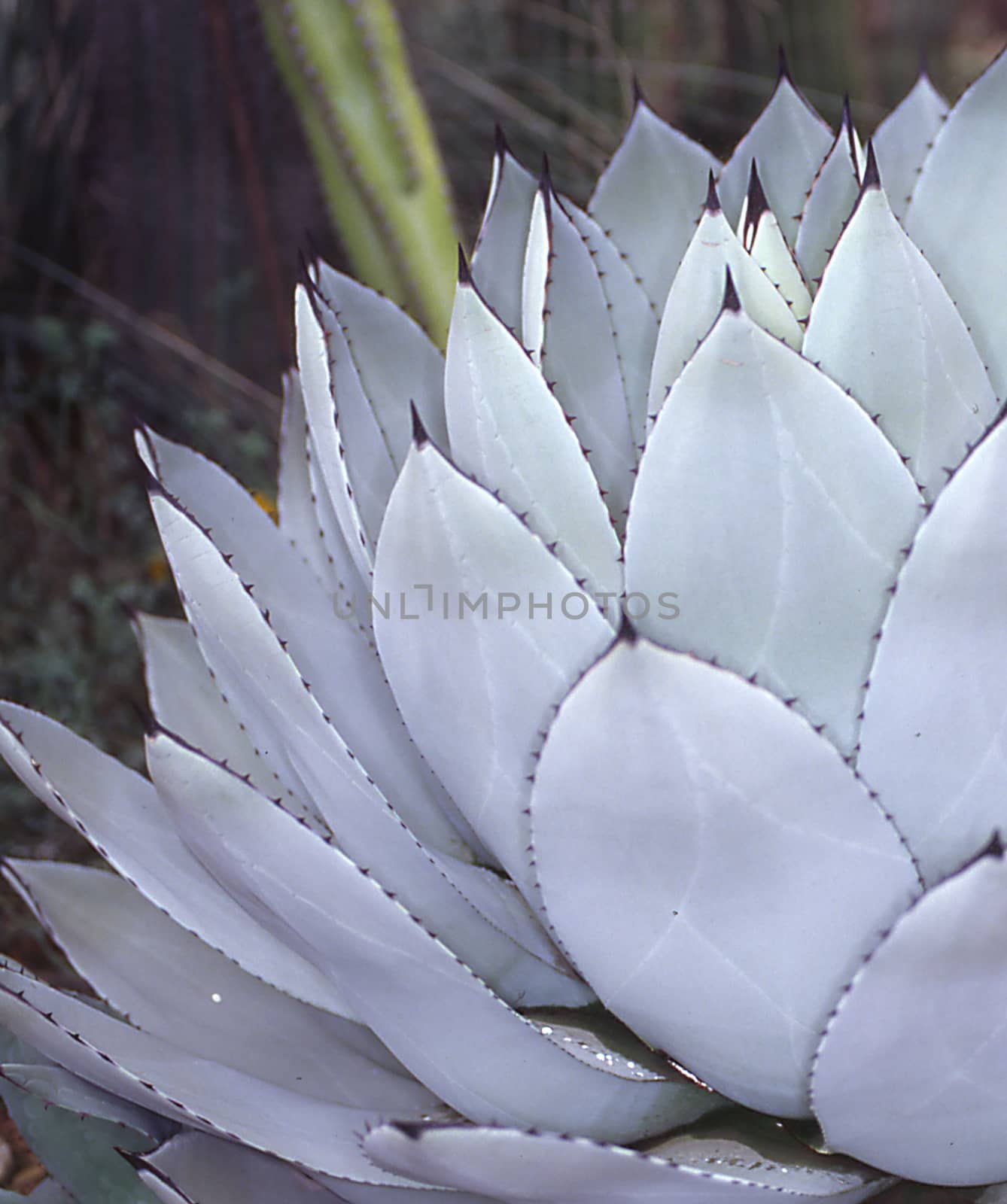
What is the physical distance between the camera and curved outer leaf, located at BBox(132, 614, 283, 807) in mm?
939

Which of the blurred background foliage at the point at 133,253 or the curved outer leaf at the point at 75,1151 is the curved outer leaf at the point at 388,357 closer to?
the curved outer leaf at the point at 75,1151

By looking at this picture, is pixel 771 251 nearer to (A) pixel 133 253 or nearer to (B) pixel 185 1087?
(B) pixel 185 1087

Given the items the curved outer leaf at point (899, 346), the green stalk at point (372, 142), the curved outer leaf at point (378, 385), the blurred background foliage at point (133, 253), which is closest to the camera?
the curved outer leaf at point (899, 346)

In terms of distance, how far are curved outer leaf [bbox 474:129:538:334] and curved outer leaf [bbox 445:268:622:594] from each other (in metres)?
0.23

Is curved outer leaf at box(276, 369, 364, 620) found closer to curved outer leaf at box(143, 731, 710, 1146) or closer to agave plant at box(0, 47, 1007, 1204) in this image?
agave plant at box(0, 47, 1007, 1204)

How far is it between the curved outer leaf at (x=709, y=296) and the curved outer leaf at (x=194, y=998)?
0.44m

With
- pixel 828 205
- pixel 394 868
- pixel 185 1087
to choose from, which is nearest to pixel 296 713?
pixel 394 868

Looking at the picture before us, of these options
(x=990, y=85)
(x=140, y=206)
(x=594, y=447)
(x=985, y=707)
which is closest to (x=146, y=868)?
(x=594, y=447)

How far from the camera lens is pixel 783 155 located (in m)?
0.94

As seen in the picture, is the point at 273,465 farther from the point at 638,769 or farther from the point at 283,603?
the point at 638,769

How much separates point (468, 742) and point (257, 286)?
168 cm

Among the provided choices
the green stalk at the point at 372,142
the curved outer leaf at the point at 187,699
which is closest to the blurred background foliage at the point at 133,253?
the green stalk at the point at 372,142

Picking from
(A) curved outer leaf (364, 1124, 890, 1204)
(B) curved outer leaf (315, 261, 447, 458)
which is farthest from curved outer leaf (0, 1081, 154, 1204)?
(B) curved outer leaf (315, 261, 447, 458)

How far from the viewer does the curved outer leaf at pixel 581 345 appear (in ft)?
2.68
